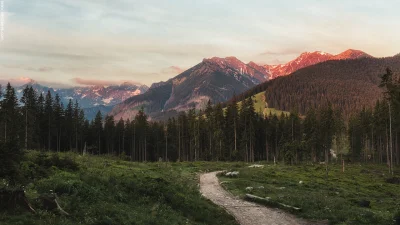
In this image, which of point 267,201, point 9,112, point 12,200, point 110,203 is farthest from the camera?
point 9,112

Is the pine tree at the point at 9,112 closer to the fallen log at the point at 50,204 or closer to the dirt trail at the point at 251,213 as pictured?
the dirt trail at the point at 251,213

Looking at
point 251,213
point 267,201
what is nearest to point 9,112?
point 267,201

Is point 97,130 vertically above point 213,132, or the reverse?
point 97,130

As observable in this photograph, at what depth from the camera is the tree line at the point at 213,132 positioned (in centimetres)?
8381

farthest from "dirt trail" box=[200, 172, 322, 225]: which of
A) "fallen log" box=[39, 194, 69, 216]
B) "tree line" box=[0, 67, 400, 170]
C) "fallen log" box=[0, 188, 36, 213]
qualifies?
"tree line" box=[0, 67, 400, 170]

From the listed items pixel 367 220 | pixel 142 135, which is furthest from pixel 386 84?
pixel 142 135

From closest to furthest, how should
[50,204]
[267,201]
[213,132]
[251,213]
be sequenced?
[50,204]
[251,213]
[267,201]
[213,132]

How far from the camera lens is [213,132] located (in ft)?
335

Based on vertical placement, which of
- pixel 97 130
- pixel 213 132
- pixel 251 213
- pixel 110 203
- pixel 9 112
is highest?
pixel 9 112

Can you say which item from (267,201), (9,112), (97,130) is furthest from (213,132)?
(267,201)

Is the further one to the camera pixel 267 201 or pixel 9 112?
pixel 9 112

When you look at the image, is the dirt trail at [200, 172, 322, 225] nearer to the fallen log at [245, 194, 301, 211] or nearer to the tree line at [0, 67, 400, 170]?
the fallen log at [245, 194, 301, 211]

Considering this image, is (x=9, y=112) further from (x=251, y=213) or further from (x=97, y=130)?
(x=251, y=213)

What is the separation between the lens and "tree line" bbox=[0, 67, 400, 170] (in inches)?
3300
